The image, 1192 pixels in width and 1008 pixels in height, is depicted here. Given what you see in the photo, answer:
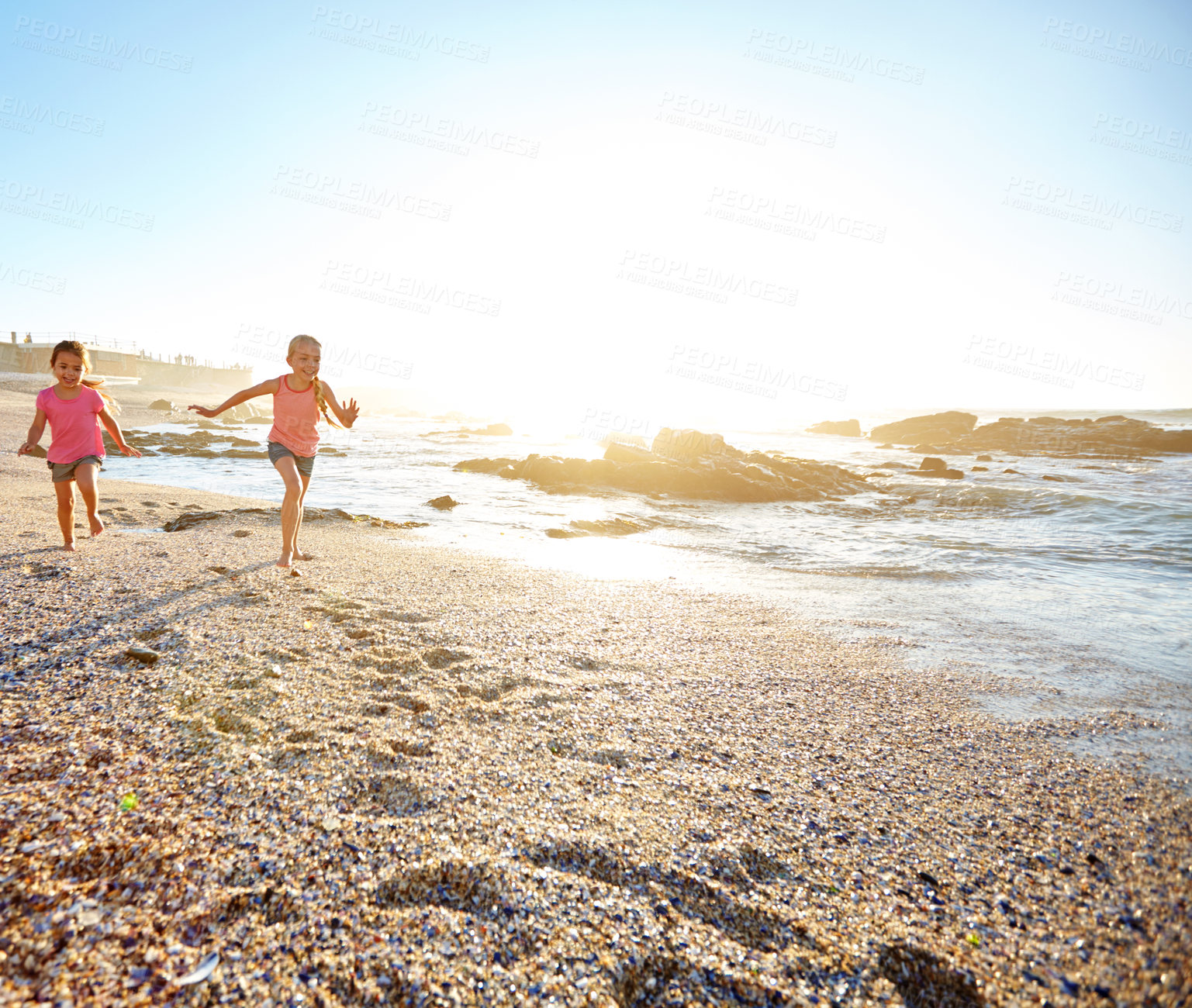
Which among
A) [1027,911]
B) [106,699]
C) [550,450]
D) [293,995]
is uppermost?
[550,450]

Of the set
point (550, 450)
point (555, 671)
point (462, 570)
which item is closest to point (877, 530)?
point (462, 570)

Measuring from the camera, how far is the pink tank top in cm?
543

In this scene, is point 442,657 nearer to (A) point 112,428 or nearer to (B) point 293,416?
(B) point 293,416

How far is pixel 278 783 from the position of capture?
2102 millimetres

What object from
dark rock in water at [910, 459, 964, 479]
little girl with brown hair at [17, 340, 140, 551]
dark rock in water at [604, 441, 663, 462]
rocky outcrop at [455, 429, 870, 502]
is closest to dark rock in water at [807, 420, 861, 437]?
dark rock in water at [910, 459, 964, 479]

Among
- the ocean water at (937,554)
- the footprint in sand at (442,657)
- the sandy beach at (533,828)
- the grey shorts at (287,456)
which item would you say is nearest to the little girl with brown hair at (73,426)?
the grey shorts at (287,456)

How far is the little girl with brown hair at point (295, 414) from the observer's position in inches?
210

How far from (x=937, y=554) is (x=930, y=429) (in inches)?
1445

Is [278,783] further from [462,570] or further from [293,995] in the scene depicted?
[462,570]

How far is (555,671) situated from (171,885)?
2.11 metres

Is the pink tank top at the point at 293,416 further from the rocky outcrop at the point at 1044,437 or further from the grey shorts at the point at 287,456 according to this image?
the rocky outcrop at the point at 1044,437

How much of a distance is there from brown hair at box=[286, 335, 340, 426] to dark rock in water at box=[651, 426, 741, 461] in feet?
41.3

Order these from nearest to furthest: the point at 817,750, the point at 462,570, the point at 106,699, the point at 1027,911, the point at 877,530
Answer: the point at 1027,911, the point at 106,699, the point at 817,750, the point at 462,570, the point at 877,530

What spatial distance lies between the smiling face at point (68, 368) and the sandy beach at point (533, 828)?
99.2 inches
